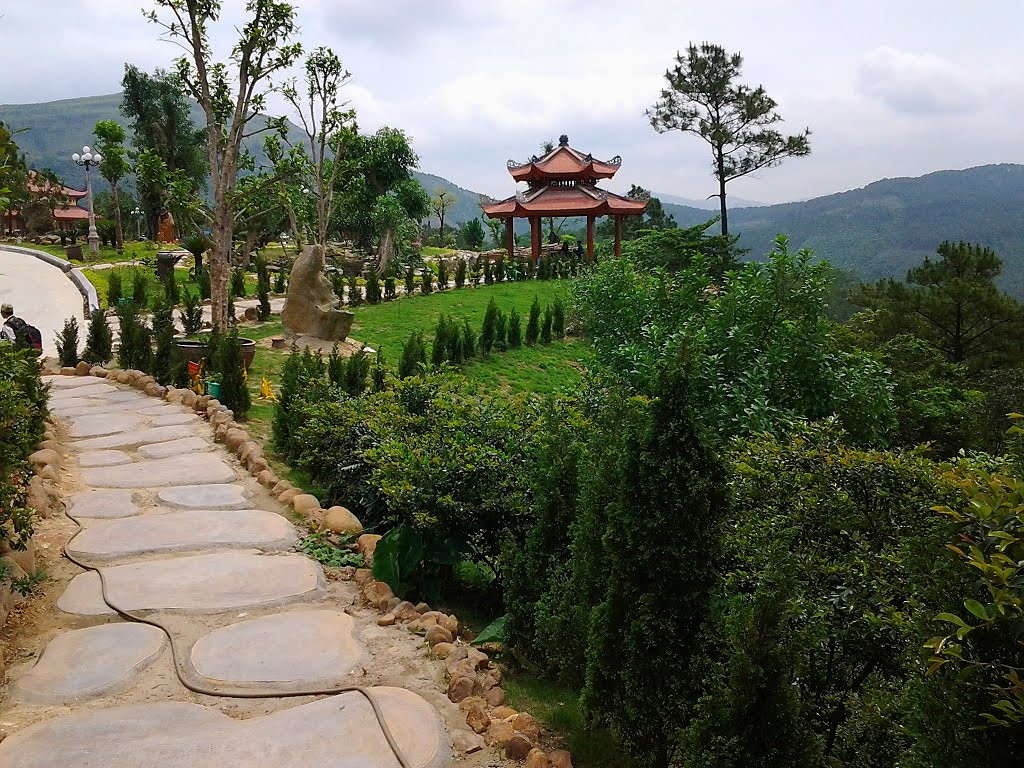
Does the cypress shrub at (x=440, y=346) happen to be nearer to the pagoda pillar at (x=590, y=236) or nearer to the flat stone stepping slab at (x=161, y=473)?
the flat stone stepping slab at (x=161, y=473)

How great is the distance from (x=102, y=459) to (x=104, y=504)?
1.22m

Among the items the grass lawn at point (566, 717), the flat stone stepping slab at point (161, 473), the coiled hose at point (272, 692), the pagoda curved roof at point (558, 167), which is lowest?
the grass lawn at point (566, 717)

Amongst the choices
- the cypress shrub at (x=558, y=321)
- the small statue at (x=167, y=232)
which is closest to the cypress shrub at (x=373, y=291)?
the cypress shrub at (x=558, y=321)

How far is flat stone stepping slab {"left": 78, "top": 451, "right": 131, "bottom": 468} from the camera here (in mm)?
5906

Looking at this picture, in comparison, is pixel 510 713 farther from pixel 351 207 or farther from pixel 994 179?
pixel 994 179

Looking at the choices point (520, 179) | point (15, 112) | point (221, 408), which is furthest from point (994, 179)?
point (15, 112)

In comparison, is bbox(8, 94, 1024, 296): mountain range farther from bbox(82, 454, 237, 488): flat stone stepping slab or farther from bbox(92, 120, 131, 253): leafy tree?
bbox(82, 454, 237, 488): flat stone stepping slab

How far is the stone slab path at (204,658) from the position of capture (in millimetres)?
2543

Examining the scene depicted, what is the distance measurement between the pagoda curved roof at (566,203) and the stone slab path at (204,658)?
2576 centimetres

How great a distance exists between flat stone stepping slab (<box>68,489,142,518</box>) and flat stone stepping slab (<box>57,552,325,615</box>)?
93cm

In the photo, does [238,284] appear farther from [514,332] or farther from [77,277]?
[514,332]

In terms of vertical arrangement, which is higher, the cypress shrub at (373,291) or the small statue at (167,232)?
the small statue at (167,232)

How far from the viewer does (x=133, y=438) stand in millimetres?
6621

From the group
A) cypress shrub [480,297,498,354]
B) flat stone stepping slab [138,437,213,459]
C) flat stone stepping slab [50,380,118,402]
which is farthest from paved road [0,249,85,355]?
flat stone stepping slab [138,437,213,459]
